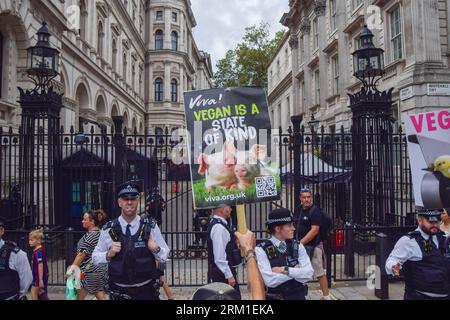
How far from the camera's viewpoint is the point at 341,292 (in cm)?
676

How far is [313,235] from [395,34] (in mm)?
14069

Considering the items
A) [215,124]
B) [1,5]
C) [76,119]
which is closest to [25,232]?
[215,124]

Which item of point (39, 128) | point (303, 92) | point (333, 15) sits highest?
point (333, 15)

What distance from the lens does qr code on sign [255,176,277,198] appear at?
465 centimetres

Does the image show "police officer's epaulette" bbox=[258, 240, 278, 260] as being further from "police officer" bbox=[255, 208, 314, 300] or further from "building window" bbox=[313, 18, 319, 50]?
"building window" bbox=[313, 18, 319, 50]

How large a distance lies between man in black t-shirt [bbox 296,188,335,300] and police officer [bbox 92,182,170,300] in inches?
110

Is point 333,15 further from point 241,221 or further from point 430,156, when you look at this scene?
point 241,221

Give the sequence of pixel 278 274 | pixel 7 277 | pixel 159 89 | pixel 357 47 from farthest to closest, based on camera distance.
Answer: pixel 159 89 → pixel 357 47 → pixel 7 277 → pixel 278 274

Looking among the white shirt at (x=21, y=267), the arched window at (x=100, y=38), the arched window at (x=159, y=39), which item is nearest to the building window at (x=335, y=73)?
the arched window at (x=100, y=38)

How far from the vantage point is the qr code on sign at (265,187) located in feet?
15.3

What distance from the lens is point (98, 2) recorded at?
25.1m

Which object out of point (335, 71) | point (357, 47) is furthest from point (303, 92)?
point (357, 47)

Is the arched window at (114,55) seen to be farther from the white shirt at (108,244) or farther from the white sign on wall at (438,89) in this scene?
the white shirt at (108,244)

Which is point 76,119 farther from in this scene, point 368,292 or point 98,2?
point 368,292
